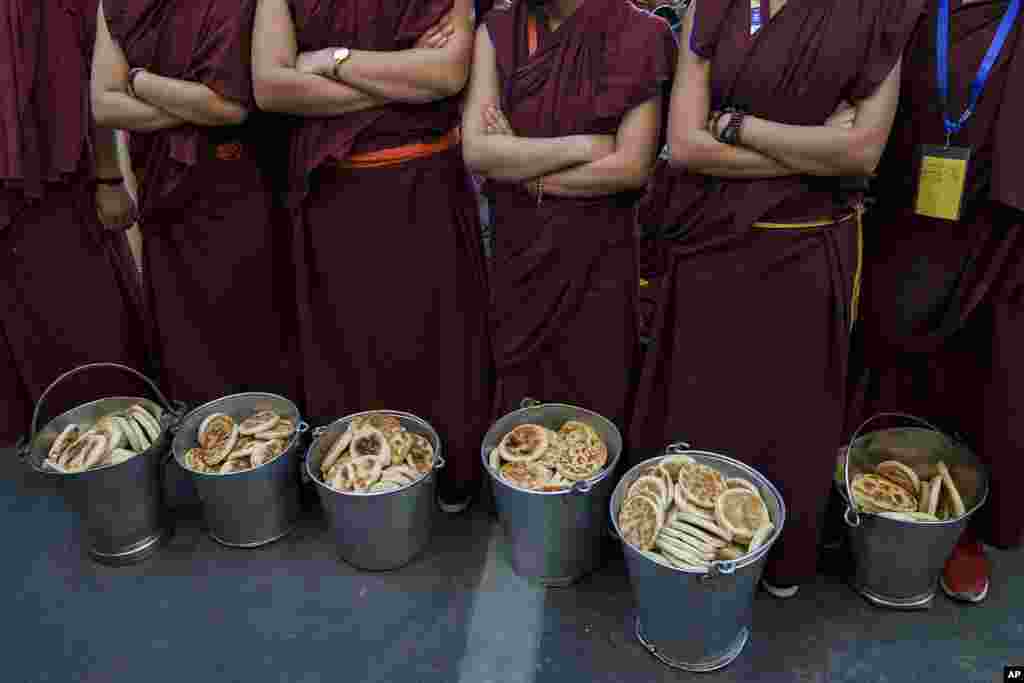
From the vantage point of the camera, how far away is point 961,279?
240cm

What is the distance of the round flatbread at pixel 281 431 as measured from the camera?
9.62ft

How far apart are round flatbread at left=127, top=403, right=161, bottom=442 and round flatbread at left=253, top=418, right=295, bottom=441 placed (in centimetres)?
40

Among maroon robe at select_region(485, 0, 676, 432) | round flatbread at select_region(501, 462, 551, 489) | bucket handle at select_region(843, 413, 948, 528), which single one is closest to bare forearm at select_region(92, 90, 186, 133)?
maroon robe at select_region(485, 0, 676, 432)

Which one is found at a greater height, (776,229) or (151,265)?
(776,229)

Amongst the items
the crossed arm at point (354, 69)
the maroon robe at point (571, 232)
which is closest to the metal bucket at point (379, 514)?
the maroon robe at point (571, 232)

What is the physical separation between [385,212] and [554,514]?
121cm

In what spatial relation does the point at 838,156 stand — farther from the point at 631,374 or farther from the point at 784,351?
the point at 631,374

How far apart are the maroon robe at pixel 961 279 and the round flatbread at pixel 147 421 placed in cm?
264

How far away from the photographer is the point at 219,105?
269 cm

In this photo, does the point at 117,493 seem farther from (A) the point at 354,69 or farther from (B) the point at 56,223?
(A) the point at 354,69

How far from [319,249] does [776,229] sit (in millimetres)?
1620

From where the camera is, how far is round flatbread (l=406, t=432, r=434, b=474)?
9.37 feet

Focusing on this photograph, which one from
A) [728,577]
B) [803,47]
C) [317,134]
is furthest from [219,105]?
[728,577]

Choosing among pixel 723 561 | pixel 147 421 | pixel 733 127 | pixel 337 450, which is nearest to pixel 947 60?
pixel 733 127
